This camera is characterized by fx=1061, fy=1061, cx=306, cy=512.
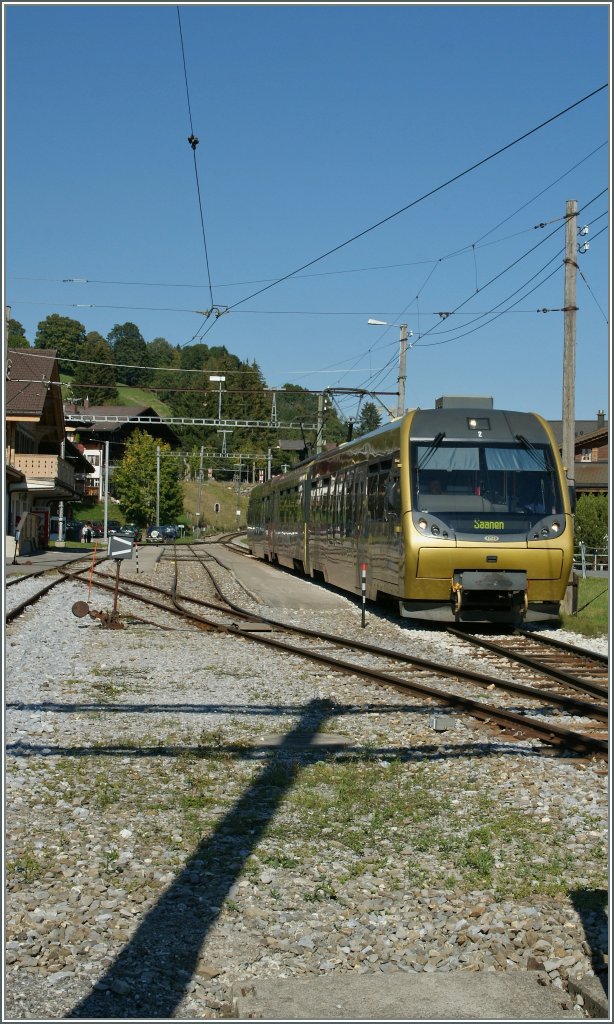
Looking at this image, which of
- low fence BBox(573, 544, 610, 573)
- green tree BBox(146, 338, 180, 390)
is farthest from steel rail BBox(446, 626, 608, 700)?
green tree BBox(146, 338, 180, 390)

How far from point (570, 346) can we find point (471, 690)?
10.1 metres

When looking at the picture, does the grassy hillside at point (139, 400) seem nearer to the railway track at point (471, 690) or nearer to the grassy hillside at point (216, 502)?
the grassy hillside at point (216, 502)

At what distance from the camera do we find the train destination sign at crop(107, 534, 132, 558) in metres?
19.0

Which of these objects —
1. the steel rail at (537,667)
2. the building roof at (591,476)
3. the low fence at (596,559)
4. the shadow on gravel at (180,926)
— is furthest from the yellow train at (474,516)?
the building roof at (591,476)

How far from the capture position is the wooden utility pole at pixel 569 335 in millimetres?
19203

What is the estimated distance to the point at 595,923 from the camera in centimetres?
464

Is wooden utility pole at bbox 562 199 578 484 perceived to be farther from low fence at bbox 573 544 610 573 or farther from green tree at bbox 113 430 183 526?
green tree at bbox 113 430 183 526

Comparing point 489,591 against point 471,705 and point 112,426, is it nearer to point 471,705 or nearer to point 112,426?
point 471,705

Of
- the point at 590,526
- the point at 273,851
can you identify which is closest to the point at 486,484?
the point at 273,851

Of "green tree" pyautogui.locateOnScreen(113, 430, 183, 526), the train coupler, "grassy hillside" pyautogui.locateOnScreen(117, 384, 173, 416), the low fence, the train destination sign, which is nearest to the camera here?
the train coupler

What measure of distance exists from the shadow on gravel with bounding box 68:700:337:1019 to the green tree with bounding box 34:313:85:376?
120963mm

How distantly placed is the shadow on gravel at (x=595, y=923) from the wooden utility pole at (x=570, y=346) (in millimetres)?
14352

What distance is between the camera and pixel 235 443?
136875 mm

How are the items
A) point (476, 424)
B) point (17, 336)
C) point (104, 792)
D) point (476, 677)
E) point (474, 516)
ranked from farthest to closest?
point (17, 336) → point (476, 424) → point (474, 516) → point (476, 677) → point (104, 792)
